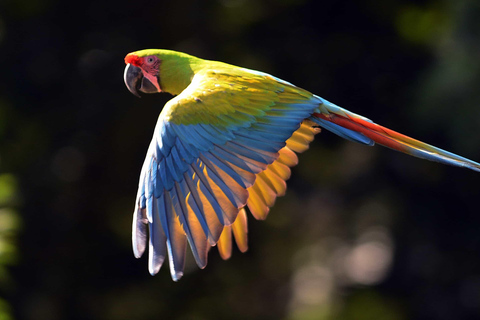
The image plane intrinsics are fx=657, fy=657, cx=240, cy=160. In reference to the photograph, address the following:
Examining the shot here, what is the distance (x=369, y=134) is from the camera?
2.28 meters

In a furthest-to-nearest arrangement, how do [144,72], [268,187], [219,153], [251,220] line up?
[251,220], [144,72], [268,187], [219,153]

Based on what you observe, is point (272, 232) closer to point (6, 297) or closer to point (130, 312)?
point (130, 312)

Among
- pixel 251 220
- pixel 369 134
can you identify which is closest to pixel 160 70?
pixel 369 134

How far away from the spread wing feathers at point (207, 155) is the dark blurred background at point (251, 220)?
1.91 meters

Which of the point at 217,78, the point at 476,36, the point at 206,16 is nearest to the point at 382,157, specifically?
the point at 476,36

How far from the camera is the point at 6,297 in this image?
432 cm

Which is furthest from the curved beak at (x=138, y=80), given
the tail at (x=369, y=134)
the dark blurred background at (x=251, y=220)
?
the dark blurred background at (x=251, y=220)

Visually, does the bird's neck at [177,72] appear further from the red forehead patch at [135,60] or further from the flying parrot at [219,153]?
the red forehead patch at [135,60]

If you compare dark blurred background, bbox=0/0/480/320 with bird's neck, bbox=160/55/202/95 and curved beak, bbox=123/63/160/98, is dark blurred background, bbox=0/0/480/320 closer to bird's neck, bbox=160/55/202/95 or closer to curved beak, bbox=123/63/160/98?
curved beak, bbox=123/63/160/98

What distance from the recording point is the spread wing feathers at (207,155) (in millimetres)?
1881

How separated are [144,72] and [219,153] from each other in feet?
2.48

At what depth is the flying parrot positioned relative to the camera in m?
1.89

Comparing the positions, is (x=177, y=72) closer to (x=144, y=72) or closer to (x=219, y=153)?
(x=144, y=72)

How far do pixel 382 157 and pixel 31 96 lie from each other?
2371mm
